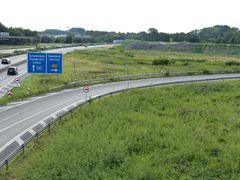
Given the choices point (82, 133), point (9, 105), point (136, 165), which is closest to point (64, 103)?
point (9, 105)

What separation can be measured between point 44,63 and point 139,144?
28.5 m

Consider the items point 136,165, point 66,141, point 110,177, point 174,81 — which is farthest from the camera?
point 174,81

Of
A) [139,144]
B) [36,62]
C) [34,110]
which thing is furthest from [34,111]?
[139,144]

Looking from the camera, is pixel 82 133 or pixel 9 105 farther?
pixel 9 105

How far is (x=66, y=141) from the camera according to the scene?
24016 millimetres

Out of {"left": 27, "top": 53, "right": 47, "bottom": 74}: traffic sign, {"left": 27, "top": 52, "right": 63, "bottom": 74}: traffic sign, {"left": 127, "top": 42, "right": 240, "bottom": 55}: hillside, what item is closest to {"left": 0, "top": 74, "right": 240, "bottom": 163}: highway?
{"left": 27, "top": 52, "right": 63, "bottom": 74}: traffic sign

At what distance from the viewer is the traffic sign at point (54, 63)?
49281 millimetres

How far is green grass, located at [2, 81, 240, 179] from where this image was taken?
1966cm

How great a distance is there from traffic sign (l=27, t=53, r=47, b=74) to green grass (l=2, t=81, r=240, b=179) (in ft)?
48.2

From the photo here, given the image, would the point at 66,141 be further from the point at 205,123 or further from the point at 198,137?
the point at 205,123

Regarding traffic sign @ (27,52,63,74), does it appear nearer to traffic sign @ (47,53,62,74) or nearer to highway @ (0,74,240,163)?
traffic sign @ (47,53,62,74)

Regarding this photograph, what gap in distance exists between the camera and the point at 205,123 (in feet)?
98.8

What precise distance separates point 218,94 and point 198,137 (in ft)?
67.9

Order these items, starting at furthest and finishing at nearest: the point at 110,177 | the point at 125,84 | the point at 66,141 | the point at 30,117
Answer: the point at 125,84 → the point at 30,117 → the point at 66,141 → the point at 110,177
